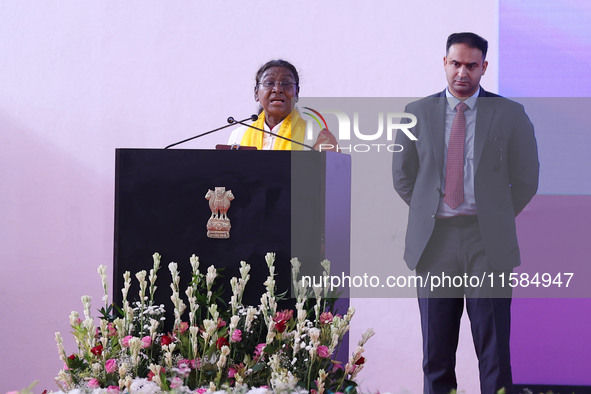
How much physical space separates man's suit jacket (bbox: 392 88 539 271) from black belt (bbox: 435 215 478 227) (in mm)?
30

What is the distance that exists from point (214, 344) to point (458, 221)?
51.9 inches

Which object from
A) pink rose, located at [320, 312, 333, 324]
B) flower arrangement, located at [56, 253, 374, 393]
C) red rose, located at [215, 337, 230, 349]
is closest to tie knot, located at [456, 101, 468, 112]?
flower arrangement, located at [56, 253, 374, 393]

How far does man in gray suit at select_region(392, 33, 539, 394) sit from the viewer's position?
294 cm

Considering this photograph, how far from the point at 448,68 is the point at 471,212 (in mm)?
646

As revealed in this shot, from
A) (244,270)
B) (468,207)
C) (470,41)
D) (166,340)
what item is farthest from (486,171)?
(166,340)

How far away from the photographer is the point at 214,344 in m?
2.02

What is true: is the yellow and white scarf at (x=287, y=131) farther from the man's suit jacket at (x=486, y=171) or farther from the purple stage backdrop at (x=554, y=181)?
the purple stage backdrop at (x=554, y=181)

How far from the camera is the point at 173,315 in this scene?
2266 millimetres

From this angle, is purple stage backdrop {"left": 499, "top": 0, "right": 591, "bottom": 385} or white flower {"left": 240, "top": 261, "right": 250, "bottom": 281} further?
purple stage backdrop {"left": 499, "top": 0, "right": 591, "bottom": 385}

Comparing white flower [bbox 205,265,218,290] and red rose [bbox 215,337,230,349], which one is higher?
white flower [bbox 205,265,218,290]

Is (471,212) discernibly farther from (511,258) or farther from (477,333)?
(477,333)

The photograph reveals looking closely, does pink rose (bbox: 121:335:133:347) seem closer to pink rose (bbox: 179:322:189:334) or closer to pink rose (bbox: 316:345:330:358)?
pink rose (bbox: 179:322:189:334)

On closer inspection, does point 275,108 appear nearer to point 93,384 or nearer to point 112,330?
point 112,330

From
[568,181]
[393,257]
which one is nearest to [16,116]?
[393,257]
